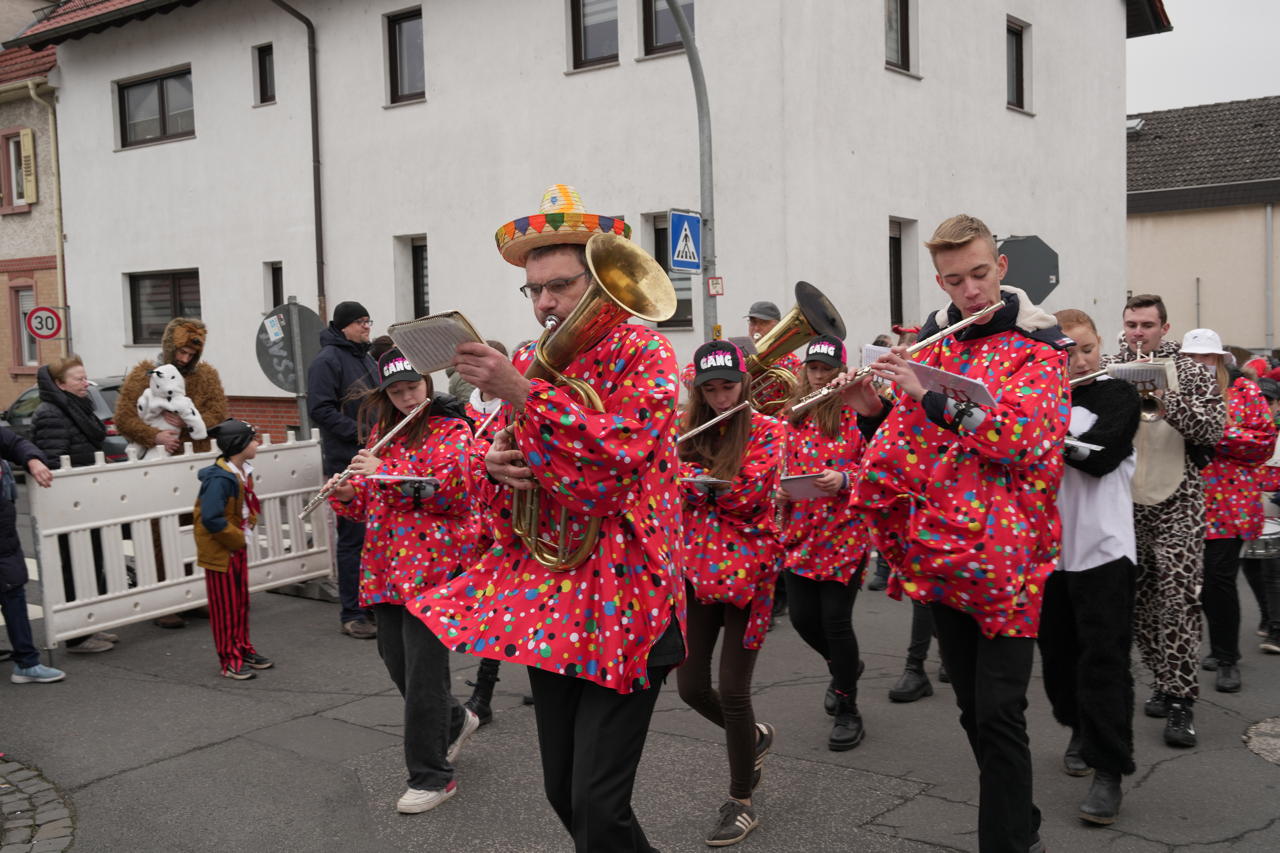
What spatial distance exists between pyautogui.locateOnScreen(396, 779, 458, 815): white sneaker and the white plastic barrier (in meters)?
3.56

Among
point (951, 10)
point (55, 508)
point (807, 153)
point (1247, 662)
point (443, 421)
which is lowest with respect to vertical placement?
point (1247, 662)

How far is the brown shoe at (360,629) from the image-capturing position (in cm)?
759

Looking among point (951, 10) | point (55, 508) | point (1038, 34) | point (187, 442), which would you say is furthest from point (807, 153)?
point (55, 508)

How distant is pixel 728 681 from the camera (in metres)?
4.25

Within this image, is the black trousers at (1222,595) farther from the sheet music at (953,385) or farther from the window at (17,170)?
the window at (17,170)

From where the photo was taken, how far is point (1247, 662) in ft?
21.9

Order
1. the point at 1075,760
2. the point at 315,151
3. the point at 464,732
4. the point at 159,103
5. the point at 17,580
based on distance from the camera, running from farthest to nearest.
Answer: the point at 159,103
the point at 315,151
the point at 17,580
the point at 464,732
the point at 1075,760

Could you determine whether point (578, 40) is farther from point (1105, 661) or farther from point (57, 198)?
point (1105, 661)

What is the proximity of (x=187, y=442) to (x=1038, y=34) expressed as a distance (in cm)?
1394

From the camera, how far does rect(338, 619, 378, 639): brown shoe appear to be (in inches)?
299

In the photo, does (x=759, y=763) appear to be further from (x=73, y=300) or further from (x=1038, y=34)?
(x=73, y=300)

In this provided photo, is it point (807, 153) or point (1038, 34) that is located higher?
A: point (1038, 34)

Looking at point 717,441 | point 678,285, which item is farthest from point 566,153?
point 717,441

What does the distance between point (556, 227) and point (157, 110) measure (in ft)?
62.1
